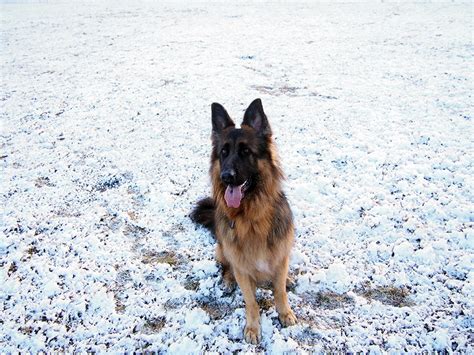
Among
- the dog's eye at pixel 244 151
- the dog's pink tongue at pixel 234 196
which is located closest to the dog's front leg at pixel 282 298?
the dog's pink tongue at pixel 234 196

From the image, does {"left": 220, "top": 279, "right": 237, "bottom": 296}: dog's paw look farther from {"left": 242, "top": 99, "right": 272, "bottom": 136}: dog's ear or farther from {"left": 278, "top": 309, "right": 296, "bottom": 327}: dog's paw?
{"left": 242, "top": 99, "right": 272, "bottom": 136}: dog's ear

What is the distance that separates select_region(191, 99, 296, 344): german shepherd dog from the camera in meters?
3.65

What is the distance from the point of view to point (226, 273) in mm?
4309

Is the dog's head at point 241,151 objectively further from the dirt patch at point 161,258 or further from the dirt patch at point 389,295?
the dirt patch at point 389,295

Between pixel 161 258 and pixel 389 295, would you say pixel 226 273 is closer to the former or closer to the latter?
pixel 161 258

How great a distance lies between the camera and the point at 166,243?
16.7ft

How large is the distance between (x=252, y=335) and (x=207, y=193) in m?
3.00

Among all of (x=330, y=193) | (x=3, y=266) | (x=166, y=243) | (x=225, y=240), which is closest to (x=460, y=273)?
(x=330, y=193)

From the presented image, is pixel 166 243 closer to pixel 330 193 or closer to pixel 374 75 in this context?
Answer: pixel 330 193

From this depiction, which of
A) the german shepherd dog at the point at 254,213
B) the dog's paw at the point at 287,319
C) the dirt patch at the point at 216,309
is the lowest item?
the dirt patch at the point at 216,309

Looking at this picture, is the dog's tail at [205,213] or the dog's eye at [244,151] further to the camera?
the dog's tail at [205,213]

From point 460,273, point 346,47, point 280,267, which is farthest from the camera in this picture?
point 346,47

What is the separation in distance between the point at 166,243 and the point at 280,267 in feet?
6.78

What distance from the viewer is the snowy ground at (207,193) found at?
376 centimetres
